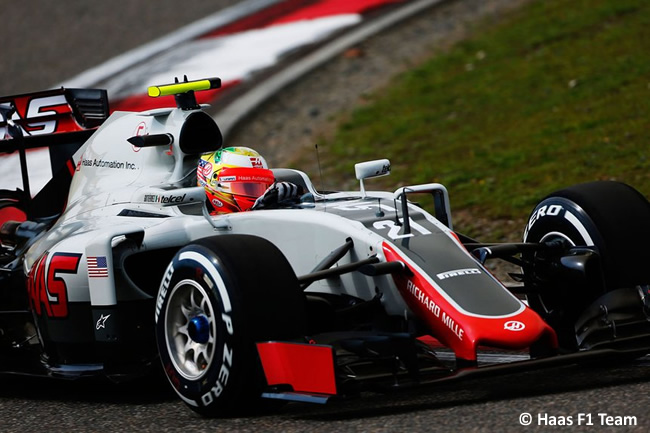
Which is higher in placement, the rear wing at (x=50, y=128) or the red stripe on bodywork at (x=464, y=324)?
the rear wing at (x=50, y=128)

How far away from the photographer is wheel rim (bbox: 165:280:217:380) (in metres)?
5.56

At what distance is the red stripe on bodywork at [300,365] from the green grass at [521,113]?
16.8 ft

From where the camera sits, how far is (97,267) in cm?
638

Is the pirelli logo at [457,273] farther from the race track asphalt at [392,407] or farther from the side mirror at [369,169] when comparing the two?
the side mirror at [369,169]

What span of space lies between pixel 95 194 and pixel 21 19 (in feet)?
51.4

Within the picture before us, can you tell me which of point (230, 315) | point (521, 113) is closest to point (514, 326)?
point (230, 315)

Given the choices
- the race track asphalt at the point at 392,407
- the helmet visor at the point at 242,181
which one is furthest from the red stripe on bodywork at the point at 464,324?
the helmet visor at the point at 242,181

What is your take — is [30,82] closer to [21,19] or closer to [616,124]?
[21,19]

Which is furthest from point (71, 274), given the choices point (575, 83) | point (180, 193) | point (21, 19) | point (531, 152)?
point (21, 19)

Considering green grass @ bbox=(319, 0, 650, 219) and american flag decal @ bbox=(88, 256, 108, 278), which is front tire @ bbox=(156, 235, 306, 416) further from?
green grass @ bbox=(319, 0, 650, 219)

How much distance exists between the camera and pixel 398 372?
5.32 metres

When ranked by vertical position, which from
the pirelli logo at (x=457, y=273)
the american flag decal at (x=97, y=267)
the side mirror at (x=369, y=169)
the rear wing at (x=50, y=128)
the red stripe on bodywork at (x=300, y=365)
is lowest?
the red stripe on bodywork at (x=300, y=365)

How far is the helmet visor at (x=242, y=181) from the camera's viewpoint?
672cm

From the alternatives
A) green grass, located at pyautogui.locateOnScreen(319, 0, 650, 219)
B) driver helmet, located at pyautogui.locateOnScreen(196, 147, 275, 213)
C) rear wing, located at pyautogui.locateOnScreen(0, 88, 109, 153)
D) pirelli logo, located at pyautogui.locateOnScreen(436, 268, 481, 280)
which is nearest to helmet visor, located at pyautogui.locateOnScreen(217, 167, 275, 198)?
driver helmet, located at pyautogui.locateOnScreen(196, 147, 275, 213)
